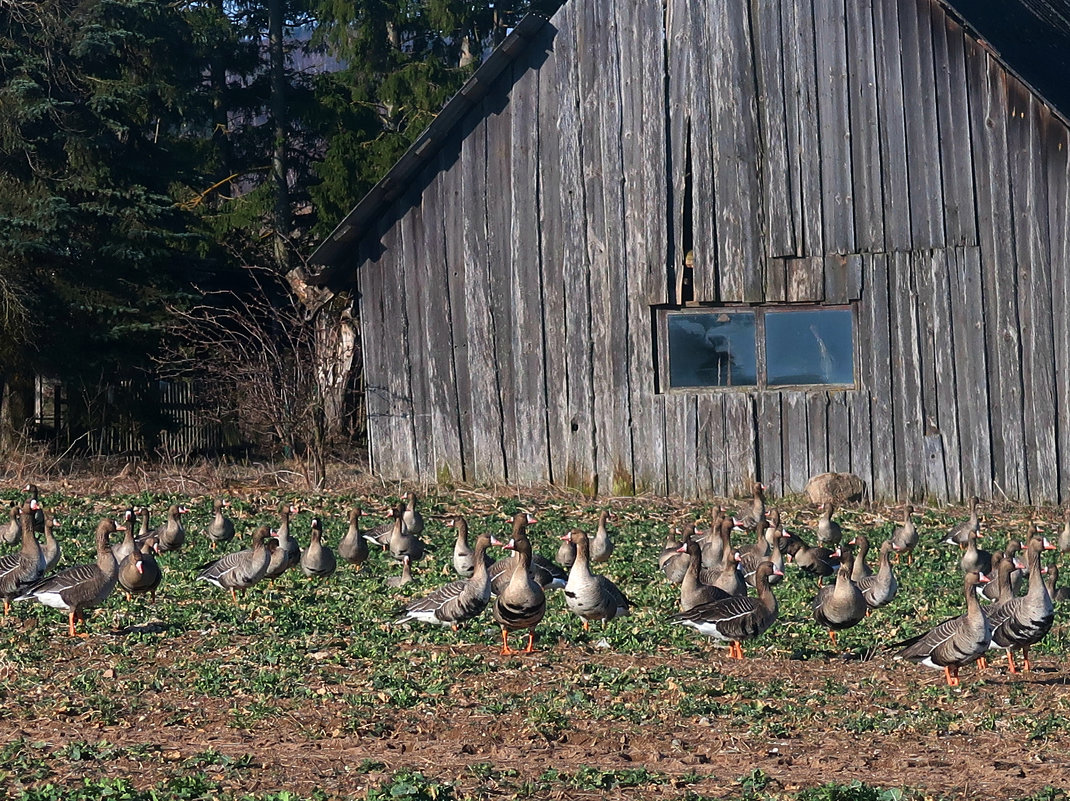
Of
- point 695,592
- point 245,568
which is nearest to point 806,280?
point 695,592

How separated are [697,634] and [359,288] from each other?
12633mm

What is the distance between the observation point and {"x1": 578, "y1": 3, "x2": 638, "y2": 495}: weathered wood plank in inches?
891

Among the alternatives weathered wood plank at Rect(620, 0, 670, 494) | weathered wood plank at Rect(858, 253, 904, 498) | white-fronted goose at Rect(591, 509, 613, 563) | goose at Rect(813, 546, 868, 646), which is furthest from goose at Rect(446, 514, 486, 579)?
weathered wood plank at Rect(858, 253, 904, 498)

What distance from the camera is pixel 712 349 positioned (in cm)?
2242

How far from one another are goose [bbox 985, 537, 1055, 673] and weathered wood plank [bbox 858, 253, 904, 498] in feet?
32.1

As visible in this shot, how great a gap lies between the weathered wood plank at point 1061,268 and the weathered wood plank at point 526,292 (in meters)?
7.70

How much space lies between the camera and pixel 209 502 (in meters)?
21.8

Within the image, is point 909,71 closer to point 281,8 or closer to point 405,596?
point 405,596

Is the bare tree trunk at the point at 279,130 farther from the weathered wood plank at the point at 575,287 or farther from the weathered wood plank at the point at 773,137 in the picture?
the weathered wood plank at the point at 773,137

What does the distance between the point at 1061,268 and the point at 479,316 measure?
8871 mm

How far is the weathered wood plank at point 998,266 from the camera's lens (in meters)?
20.7

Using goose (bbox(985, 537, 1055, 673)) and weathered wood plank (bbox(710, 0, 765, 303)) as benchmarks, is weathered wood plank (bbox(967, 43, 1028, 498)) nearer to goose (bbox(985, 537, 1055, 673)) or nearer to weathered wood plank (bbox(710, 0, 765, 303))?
weathered wood plank (bbox(710, 0, 765, 303))

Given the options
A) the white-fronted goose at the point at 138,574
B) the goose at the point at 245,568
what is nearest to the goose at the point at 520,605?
the goose at the point at 245,568

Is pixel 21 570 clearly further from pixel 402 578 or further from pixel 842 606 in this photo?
pixel 842 606
